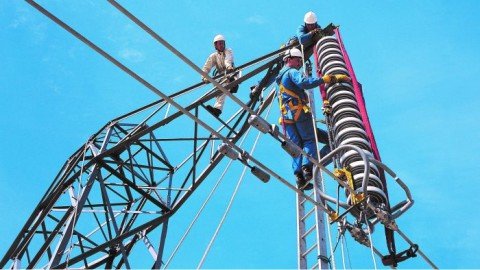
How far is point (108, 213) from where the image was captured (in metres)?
14.8

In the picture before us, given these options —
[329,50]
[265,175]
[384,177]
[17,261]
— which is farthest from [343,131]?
[17,261]

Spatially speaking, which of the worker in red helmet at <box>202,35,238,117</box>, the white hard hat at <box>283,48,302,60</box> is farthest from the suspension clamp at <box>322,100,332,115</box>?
the worker in red helmet at <box>202,35,238,117</box>

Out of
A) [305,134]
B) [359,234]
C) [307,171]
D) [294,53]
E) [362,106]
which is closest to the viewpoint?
[359,234]

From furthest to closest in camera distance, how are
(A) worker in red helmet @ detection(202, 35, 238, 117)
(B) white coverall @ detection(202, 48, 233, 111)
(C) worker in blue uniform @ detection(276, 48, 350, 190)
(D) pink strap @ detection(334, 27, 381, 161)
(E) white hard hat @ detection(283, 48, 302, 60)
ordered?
(B) white coverall @ detection(202, 48, 233, 111) → (A) worker in red helmet @ detection(202, 35, 238, 117) → (E) white hard hat @ detection(283, 48, 302, 60) → (C) worker in blue uniform @ detection(276, 48, 350, 190) → (D) pink strap @ detection(334, 27, 381, 161)

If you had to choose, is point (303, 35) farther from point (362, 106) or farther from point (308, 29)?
point (362, 106)

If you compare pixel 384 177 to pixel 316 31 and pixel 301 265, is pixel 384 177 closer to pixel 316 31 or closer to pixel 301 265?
pixel 301 265

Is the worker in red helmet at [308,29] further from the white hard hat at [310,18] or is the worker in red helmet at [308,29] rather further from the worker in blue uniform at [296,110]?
the worker in blue uniform at [296,110]

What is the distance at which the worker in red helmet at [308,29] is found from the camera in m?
15.1

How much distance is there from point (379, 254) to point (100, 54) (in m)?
5.00

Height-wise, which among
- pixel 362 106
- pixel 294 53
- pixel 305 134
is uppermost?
pixel 294 53

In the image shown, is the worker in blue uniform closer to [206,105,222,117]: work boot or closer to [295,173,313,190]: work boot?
[295,173,313,190]: work boot

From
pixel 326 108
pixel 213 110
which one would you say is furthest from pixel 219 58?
pixel 326 108

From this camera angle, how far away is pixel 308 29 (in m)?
15.5

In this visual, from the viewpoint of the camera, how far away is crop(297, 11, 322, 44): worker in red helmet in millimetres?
15062
